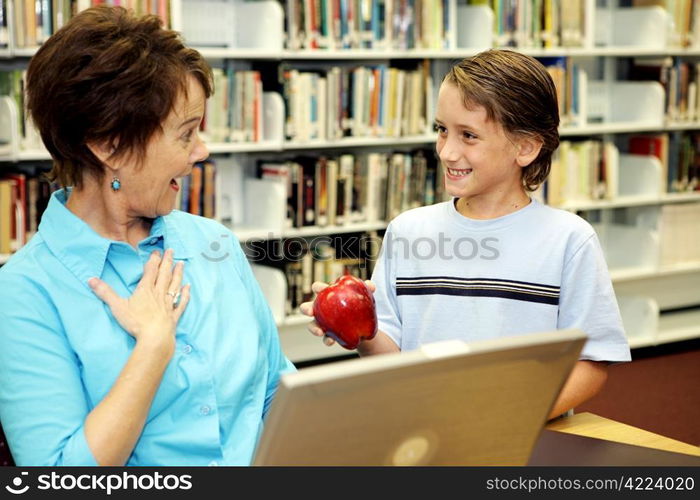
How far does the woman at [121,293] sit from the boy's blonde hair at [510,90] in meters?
0.58

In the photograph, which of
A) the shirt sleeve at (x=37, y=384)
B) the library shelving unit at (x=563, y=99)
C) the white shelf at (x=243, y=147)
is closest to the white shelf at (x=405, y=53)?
the library shelving unit at (x=563, y=99)

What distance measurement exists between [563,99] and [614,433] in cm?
344

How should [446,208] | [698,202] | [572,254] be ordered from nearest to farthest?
[572,254]
[446,208]
[698,202]

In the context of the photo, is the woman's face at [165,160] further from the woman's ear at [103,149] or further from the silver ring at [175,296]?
the silver ring at [175,296]

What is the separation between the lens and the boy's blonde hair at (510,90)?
1.83m

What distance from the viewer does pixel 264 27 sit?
4008mm

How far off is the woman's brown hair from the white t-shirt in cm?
66

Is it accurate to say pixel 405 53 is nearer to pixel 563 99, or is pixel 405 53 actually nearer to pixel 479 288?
pixel 563 99

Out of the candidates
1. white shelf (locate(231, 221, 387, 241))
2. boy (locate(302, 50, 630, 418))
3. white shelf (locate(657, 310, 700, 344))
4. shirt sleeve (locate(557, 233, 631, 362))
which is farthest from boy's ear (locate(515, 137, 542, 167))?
white shelf (locate(657, 310, 700, 344))

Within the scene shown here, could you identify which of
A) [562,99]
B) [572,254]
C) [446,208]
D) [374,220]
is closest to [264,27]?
[374,220]

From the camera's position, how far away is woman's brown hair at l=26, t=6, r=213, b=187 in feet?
4.61

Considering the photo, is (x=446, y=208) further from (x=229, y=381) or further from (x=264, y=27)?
(x=264, y=27)

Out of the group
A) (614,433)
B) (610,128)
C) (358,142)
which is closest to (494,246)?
(614,433)

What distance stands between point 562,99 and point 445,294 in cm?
314
